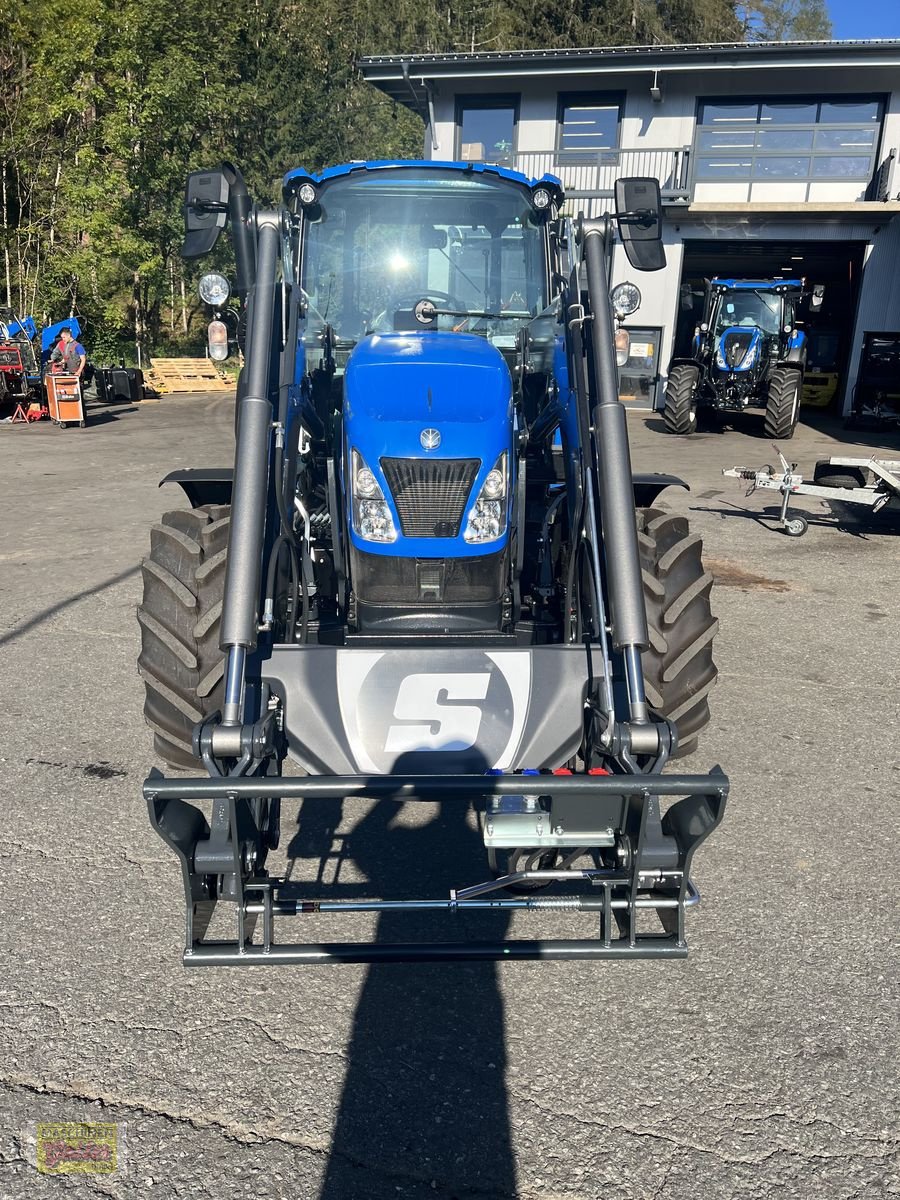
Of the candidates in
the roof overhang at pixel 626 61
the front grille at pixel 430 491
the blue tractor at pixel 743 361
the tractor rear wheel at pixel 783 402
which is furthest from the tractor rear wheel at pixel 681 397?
the front grille at pixel 430 491

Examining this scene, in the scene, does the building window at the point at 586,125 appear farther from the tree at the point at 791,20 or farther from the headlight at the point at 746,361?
the tree at the point at 791,20

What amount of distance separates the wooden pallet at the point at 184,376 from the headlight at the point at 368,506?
73.1 ft

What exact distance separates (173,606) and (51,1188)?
6.96 ft

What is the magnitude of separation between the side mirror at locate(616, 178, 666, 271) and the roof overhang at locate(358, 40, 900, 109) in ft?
59.6

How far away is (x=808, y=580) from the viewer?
7.81 metres

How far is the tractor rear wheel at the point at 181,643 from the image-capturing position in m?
3.76

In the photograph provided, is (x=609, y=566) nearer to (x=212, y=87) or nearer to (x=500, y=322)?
(x=500, y=322)

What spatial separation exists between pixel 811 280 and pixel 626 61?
31.9 ft

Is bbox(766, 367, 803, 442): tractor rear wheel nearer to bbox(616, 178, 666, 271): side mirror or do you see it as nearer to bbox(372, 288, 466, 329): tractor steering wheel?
bbox(372, 288, 466, 329): tractor steering wheel

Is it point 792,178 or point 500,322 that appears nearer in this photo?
point 500,322

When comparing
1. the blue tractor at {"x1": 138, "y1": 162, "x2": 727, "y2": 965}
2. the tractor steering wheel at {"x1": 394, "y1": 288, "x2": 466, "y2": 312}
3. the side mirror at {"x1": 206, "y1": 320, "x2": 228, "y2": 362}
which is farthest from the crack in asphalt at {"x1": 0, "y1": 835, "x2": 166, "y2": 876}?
the tractor steering wheel at {"x1": 394, "y1": 288, "x2": 466, "y2": 312}

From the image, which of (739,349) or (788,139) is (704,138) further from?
(739,349)

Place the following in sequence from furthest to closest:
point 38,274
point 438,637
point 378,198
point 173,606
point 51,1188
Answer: point 38,274, point 378,198, point 173,606, point 438,637, point 51,1188

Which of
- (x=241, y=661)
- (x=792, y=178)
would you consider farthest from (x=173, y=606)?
(x=792, y=178)
